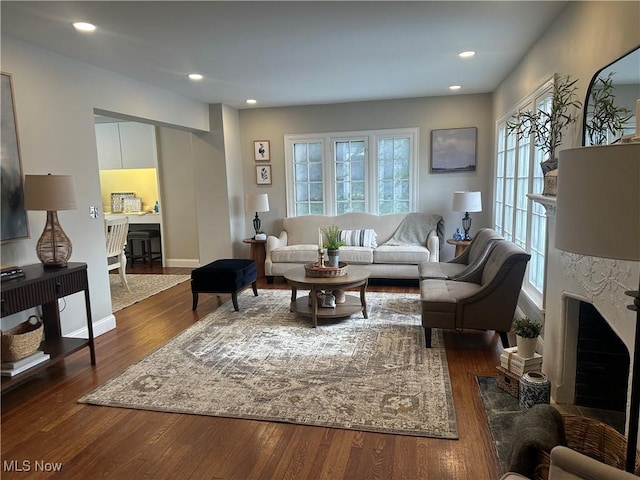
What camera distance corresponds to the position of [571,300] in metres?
2.47

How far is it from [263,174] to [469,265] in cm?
365

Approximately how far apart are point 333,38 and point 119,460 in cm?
320

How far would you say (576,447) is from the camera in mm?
1842

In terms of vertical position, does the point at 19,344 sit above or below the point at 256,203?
below

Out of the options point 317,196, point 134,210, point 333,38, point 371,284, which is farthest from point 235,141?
point 333,38

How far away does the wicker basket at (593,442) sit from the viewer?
5.38ft

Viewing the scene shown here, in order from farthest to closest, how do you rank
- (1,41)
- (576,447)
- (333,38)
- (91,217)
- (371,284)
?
1. (371,284)
2. (91,217)
3. (333,38)
4. (1,41)
5. (576,447)

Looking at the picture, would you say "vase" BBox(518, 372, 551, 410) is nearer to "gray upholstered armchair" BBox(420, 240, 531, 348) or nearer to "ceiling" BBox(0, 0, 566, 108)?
"gray upholstered armchair" BBox(420, 240, 531, 348)

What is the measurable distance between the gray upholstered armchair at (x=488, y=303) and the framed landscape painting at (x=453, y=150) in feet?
9.26

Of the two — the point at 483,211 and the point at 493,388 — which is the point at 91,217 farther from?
the point at 483,211

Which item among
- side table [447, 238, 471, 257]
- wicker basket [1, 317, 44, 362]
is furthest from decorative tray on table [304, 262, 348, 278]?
wicker basket [1, 317, 44, 362]

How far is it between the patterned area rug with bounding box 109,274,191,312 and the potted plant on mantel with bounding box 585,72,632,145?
4.78m

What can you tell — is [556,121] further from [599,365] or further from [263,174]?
[263,174]

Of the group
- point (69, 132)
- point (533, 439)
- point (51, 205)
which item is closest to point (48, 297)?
point (51, 205)
